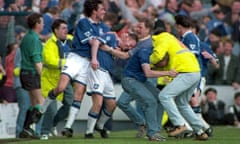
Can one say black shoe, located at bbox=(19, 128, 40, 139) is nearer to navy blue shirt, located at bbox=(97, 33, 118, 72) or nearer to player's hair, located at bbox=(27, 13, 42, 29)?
navy blue shirt, located at bbox=(97, 33, 118, 72)

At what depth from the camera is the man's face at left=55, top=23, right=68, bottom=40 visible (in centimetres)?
1780

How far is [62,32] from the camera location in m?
17.9

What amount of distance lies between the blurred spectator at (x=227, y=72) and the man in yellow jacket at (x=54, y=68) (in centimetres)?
616

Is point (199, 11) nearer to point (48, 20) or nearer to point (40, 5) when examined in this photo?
point (40, 5)

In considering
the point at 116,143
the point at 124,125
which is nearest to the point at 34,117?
the point at 116,143

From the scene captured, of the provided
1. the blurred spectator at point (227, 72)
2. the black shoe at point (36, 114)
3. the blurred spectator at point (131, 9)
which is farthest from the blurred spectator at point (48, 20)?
the black shoe at point (36, 114)

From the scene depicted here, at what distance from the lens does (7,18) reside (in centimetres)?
2014

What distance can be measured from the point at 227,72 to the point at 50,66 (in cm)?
663

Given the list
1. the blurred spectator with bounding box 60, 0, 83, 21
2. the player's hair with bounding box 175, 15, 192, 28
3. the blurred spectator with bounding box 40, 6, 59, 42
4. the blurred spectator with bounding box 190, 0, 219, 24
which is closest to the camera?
the player's hair with bounding box 175, 15, 192, 28

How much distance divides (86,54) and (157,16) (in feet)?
26.4

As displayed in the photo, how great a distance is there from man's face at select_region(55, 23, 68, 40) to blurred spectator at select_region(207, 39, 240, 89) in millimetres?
6345

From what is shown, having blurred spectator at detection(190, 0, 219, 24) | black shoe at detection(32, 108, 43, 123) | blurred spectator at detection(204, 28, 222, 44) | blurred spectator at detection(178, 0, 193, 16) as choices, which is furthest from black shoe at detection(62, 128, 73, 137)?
blurred spectator at detection(190, 0, 219, 24)

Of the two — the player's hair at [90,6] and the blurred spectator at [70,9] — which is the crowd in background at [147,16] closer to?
the blurred spectator at [70,9]

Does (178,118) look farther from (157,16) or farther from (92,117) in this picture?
(157,16)
